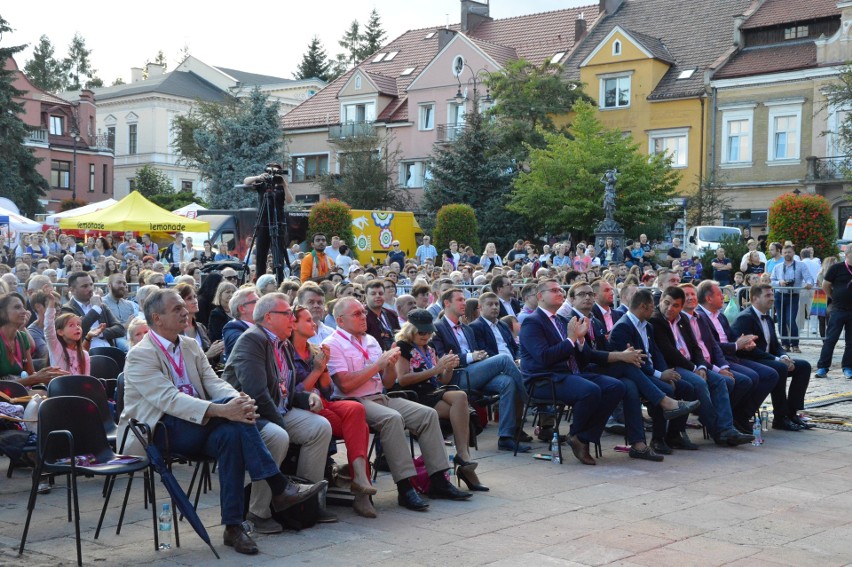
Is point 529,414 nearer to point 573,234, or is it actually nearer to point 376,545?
point 376,545

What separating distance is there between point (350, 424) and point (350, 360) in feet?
2.16

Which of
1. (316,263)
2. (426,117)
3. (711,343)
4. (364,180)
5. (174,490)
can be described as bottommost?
(174,490)

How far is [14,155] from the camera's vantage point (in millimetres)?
49156

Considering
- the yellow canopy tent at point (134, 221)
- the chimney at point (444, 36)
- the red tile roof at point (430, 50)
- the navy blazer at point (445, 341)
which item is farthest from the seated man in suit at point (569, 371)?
the chimney at point (444, 36)

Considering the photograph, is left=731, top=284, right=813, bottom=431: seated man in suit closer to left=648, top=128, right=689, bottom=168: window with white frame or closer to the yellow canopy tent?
the yellow canopy tent

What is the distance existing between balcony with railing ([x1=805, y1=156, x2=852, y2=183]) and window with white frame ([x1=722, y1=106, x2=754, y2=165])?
270 cm

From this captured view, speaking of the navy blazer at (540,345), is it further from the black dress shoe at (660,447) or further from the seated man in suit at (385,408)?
the seated man in suit at (385,408)

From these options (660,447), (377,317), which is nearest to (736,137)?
(660,447)

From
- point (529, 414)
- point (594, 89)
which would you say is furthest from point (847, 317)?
point (594, 89)

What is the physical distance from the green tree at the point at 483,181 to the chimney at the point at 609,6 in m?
12.3

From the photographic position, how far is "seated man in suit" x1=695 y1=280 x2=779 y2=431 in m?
11.0

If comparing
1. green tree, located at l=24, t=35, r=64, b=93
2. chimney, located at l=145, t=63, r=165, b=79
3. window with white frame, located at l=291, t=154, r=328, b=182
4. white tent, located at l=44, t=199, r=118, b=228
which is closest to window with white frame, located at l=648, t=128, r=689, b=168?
window with white frame, located at l=291, t=154, r=328, b=182

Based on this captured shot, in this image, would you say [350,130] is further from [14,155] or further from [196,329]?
[196,329]

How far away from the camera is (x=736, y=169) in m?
41.8
